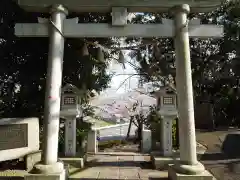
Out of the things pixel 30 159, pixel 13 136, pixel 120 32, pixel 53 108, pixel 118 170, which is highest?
pixel 120 32

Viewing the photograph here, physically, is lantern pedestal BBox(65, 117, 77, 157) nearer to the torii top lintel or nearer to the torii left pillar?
the torii left pillar

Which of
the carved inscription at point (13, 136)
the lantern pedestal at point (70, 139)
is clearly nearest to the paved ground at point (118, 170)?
the lantern pedestal at point (70, 139)

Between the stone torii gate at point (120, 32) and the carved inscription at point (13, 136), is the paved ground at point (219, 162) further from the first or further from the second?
the carved inscription at point (13, 136)

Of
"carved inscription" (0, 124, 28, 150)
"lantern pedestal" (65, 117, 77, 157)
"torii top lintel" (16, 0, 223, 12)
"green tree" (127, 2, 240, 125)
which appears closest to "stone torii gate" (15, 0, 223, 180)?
"torii top lintel" (16, 0, 223, 12)

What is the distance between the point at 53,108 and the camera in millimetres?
5945

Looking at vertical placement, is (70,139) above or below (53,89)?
below

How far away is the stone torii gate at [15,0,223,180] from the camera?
586cm

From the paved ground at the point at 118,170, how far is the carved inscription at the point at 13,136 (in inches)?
75.7

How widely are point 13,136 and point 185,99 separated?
5108mm

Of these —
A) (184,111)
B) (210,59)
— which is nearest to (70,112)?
(184,111)

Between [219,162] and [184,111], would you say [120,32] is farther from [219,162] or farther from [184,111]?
[219,162]

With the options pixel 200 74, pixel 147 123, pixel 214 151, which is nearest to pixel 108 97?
pixel 147 123

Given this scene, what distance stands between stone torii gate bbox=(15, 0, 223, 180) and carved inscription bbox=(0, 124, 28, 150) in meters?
2.27

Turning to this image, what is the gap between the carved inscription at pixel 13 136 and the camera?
740 centimetres
